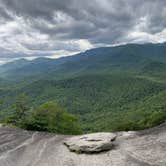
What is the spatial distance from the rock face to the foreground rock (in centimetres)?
32

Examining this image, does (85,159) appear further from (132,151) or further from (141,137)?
(141,137)

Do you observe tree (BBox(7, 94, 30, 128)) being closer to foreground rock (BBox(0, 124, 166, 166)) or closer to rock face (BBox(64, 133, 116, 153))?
foreground rock (BBox(0, 124, 166, 166))

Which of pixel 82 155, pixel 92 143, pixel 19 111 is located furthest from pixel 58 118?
pixel 82 155

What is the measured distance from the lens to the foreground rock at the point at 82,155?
14156 mm

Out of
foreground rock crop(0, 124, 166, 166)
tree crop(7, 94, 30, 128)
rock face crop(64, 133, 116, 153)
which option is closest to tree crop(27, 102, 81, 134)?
tree crop(7, 94, 30, 128)

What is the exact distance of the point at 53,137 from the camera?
19250mm

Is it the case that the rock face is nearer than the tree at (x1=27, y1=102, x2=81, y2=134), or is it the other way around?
the rock face

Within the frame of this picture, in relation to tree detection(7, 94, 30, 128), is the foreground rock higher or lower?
lower

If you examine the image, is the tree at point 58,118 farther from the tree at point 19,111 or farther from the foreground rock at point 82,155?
the foreground rock at point 82,155

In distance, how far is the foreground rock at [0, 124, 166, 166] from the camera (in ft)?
46.4

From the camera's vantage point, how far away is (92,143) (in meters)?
15.9

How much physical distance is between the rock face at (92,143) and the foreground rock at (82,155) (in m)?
0.32

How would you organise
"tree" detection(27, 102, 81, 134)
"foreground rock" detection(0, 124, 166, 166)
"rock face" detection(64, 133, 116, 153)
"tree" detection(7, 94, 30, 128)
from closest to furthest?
"foreground rock" detection(0, 124, 166, 166)
"rock face" detection(64, 133, 116, 153)
"tree" detection(27, 102, 81, 134)
"tree" detection(7, 94, 30, 128)

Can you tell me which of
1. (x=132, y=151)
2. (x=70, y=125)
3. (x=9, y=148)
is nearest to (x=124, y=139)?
(x=132, y=151)
